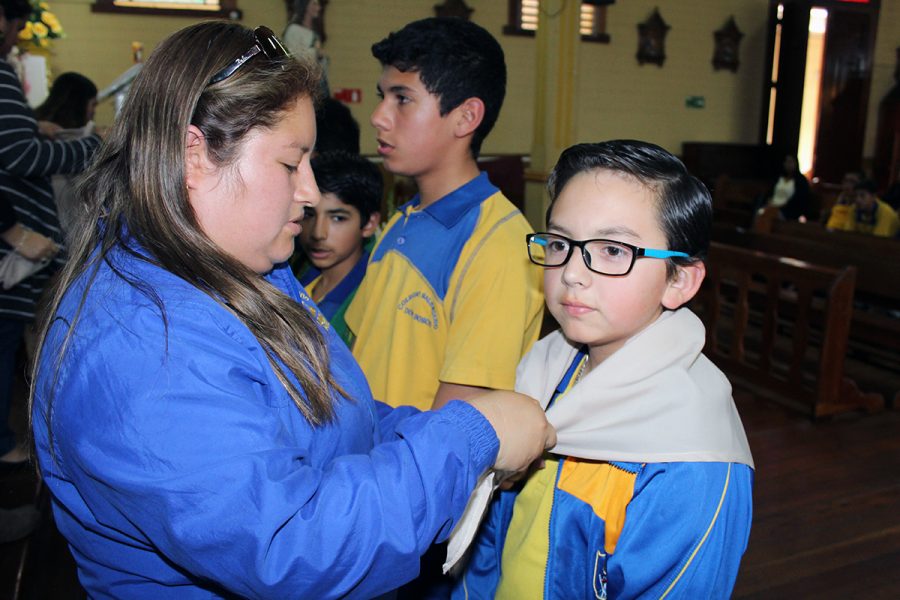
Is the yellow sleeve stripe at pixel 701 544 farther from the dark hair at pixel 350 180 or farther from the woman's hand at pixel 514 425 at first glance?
the dark hair at pixel 350 180

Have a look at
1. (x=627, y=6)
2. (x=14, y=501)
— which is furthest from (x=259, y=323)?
(x=627, y=6)

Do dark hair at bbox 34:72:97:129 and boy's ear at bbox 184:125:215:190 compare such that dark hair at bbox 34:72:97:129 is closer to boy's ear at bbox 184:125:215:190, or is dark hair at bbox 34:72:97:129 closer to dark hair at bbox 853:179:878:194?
boy's ear at bbox 184:125:215:190

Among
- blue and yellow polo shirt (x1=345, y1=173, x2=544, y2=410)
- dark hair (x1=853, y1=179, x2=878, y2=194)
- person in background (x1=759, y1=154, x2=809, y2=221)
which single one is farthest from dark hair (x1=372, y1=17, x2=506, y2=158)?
person in background (x1=759, y1=154, x2=809, y2=221)

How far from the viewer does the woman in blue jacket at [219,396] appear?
769mm

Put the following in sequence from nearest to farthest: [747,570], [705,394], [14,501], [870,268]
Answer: [705,394] → [747,570] → [14,501] → [870,268]

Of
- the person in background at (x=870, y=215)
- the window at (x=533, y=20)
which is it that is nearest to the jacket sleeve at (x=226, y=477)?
the person in background at (x=870, y=215)

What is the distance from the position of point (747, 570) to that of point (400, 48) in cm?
204

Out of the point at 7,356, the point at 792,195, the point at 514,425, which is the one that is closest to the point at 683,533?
the point at 514,425

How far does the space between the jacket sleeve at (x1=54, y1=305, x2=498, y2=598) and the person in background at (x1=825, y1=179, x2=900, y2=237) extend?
6431 millimetres

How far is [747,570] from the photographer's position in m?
2.55

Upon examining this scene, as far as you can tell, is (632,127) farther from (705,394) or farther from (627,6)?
(705,394)

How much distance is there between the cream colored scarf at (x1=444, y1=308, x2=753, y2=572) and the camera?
1.07 m

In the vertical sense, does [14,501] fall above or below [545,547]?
below

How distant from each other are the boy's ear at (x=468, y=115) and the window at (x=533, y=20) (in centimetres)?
783
